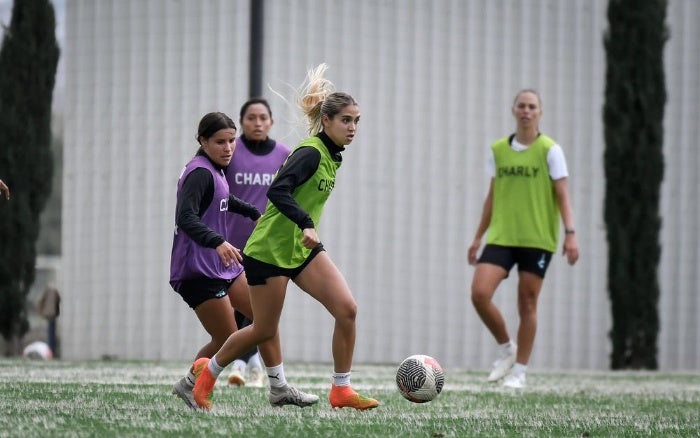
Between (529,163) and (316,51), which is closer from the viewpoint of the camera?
(529,163)

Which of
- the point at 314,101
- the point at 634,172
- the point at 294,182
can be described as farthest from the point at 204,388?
the point at 634,172

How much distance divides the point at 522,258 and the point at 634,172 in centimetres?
613

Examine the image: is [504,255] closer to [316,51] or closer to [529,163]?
[529,163]

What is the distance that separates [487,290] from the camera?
946 centimetres

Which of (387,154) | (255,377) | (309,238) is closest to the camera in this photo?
(309,238)

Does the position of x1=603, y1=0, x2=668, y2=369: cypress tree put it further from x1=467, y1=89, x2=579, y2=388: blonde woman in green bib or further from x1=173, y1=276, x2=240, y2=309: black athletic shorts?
x1=173, y1=276, x2=240, y2=309: black athletic shorts

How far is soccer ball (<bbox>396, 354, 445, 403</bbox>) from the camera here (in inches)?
264

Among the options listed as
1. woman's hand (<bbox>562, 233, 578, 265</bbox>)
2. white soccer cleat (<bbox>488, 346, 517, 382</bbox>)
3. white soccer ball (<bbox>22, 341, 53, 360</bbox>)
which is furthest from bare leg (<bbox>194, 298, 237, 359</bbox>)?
white soccer ball (<bbox>22, 341, 53, 360</bbox>)

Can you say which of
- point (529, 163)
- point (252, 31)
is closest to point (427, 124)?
point (252, 31)

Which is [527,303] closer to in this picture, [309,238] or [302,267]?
[302,267]

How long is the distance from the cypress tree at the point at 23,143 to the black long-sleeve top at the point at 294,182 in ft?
31.7

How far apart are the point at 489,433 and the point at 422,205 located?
34.6 ft

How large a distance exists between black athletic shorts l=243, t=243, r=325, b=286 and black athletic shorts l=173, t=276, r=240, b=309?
2.16ft

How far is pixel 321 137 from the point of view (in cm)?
653
